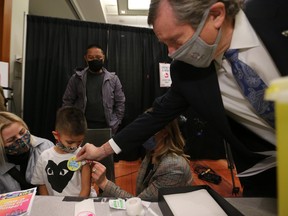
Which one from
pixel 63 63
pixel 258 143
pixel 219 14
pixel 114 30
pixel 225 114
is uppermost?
pixel 114 30

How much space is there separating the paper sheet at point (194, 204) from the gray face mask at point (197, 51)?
0.46 meters

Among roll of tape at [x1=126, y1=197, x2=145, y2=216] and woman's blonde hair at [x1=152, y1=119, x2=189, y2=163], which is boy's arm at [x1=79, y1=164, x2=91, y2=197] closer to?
woman's blonde hair at [x1=152, y1=119, x2=189, y2=163]

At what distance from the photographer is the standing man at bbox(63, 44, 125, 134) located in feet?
9.40

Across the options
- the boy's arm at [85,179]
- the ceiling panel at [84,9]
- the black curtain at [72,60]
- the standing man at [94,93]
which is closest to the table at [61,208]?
the boy's arm at [85,179]

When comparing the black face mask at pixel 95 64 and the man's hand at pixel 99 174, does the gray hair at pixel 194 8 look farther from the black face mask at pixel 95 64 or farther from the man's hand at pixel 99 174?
the black face mask at pixel 95 64

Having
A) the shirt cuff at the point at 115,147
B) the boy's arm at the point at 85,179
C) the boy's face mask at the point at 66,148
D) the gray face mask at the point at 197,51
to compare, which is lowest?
the boy's arm at the point at 85,179

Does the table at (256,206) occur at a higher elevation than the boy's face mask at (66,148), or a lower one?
lower

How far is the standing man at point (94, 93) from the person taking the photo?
2865 millimetres

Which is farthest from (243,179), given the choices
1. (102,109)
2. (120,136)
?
(102,109)

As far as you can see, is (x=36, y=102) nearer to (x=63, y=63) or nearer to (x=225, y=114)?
(x=63, y=63)

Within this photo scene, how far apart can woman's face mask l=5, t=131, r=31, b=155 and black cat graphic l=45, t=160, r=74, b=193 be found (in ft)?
0.60

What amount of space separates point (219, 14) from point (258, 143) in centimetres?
47

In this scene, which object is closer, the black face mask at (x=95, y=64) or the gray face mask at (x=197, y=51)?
the gray face mask at (x=197, y=51)

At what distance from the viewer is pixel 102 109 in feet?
9.64
